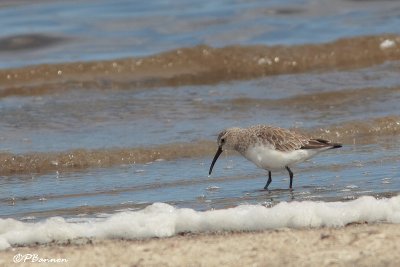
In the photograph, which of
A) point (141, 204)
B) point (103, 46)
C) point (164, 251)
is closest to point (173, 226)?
point (164, 251)

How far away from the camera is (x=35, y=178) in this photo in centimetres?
951

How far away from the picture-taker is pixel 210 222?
6.16 meters

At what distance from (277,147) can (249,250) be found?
3089mm

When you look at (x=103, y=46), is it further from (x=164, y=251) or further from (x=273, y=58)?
(x=164, y=251)

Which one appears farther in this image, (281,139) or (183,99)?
(183,99)

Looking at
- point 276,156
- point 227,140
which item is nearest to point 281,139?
point 276,156

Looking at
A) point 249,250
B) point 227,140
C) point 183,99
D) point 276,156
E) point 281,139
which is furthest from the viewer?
point 183,99

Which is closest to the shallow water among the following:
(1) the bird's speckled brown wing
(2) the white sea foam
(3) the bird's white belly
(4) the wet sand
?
(3) the bird's white belly

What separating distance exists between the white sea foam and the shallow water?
1.33 meters

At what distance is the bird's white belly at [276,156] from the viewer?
8.52m

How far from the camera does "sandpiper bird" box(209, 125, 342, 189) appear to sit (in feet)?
28.0
